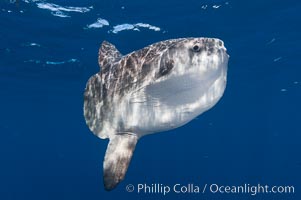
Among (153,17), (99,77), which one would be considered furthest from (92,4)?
(99,77)

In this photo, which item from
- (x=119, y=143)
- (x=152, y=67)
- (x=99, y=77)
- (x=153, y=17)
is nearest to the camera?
(x=152, y=67)

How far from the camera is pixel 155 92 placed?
346 cm

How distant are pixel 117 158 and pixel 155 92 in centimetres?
87

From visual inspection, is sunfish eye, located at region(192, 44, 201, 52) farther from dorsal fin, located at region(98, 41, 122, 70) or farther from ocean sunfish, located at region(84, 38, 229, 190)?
dorsal fin, located at region(98, 41, 122, 70)

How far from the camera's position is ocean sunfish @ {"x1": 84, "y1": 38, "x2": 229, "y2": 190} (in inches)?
127

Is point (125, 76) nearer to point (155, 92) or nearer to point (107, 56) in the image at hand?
point (155, 92)

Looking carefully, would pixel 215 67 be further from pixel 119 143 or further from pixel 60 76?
pixel 60 76

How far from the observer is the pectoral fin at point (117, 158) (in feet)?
11.4

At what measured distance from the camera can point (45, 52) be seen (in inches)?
790

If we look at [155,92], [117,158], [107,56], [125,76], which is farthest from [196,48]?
[107,56]

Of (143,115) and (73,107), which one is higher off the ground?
(143,115)

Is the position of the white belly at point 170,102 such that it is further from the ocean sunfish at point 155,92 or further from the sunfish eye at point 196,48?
the sunfish eye at point 196,48

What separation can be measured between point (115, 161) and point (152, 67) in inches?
43.7

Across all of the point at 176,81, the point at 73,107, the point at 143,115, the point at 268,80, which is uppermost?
the point at 176,81
